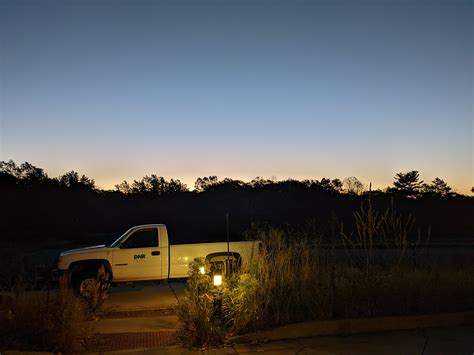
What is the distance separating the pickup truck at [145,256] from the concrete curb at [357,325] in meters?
4.10

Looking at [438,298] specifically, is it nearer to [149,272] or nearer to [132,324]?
[132,324]

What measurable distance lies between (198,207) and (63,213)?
63.1 feet

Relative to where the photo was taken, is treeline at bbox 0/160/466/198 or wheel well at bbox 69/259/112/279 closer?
wheel well at bbox 69/259/112/279

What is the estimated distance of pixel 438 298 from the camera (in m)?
8.30


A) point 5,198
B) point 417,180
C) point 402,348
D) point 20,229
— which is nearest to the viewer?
point 402,348

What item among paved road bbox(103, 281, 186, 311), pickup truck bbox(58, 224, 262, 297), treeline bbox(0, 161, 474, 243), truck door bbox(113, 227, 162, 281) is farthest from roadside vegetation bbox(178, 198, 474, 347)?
treeline bbox(0, 161, 474, 243)

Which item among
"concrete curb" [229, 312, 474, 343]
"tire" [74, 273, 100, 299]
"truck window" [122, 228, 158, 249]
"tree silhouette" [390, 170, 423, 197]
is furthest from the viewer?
"tree silhouette" [390, 170, 423, 197]

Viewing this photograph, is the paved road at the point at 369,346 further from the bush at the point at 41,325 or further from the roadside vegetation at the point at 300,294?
the bush at the point at 41,325

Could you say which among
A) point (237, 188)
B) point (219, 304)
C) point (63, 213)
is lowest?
point (219, 304)

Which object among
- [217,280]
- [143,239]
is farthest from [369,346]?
[143,239]

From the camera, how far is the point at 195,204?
211 ft

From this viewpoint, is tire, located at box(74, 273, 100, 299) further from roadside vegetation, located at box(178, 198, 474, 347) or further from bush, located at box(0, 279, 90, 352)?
roadside vegetation, located at box(178, 198, 474, 347)

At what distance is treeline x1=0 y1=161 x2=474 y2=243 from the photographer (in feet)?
149

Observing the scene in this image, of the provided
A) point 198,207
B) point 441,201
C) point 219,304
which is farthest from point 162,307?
point 441,201
